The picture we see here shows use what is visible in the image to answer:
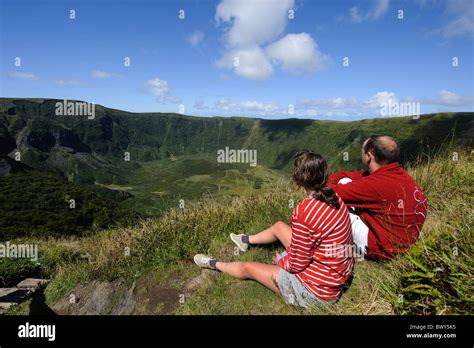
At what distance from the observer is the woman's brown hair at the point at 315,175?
14.6 ft

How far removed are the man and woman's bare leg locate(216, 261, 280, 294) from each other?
139 centimetres

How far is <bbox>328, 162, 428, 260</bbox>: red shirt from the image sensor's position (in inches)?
195

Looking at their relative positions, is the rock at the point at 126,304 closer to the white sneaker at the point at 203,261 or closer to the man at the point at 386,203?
the white sneaker at the point at 203,261

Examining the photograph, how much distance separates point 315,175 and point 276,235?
5.96 ft

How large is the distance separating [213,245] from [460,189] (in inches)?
190

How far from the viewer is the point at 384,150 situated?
518cm

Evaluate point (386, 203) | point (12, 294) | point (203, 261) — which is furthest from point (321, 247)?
point (12, 294)

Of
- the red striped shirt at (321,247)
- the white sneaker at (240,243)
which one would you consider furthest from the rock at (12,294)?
the red striped shirt at (321,247)

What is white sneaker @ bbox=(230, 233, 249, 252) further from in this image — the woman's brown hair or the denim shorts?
the woman's brown hair

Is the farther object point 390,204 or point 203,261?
point 203,261

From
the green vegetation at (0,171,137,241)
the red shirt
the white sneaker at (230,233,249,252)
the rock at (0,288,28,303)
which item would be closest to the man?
the red shirt

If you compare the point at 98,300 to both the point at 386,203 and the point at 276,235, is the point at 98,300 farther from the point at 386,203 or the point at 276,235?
the point at 386,203
